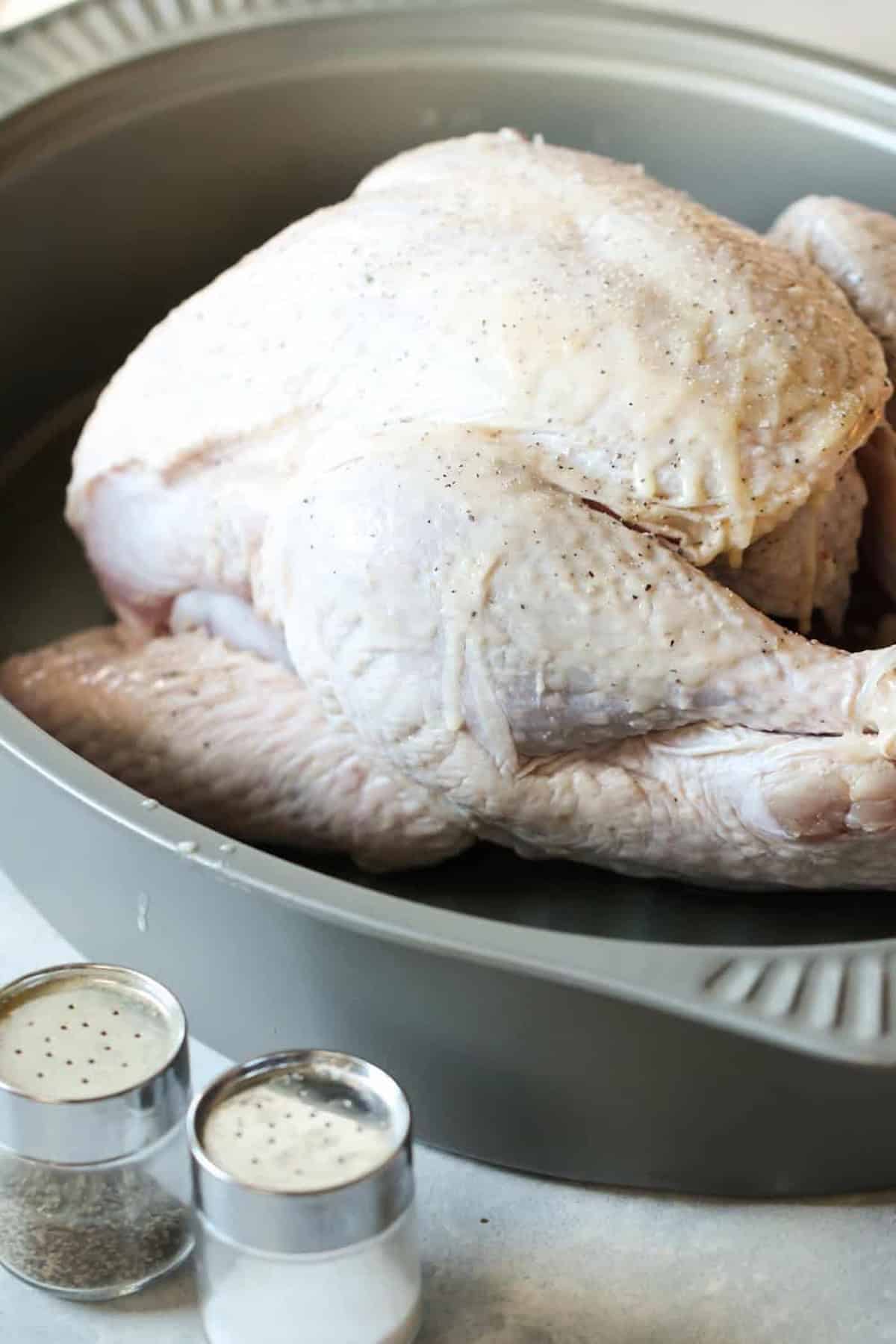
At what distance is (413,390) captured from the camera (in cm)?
128

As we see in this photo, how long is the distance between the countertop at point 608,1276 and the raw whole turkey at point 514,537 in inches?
9.9

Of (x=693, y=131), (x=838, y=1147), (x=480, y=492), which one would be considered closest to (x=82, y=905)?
(x=480, y=492)

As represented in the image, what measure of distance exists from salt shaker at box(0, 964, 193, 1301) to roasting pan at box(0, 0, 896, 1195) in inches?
3.7

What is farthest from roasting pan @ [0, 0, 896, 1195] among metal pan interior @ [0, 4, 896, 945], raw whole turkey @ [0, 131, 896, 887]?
raw whole turkey @ [0, 131, 896, 887]

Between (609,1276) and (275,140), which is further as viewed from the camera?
(275,140)

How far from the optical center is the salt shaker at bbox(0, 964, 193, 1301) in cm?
100

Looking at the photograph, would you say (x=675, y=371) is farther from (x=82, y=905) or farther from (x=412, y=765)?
(x=82, y=905)

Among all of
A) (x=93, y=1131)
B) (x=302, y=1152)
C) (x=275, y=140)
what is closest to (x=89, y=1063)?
(x=93, y=1131)

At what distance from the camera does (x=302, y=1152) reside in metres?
0.95

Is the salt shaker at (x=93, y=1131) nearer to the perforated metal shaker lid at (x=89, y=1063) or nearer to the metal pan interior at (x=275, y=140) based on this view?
the perforated metal shaker lid at (x=89, y=1063)

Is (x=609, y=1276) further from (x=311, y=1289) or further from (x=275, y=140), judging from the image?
(x=275, y=140)

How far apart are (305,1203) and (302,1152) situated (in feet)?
0.14

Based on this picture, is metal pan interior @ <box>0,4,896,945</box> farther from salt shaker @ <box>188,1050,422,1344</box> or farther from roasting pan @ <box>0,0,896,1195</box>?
salt shaker @ <box>188,1050,422,1344</box>

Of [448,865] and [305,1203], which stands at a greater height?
[305,1203]
